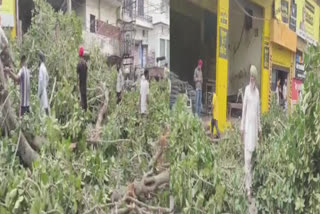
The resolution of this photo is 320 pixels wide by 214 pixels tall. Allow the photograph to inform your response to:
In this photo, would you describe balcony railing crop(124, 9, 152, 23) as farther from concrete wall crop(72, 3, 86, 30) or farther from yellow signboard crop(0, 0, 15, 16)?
yellow signboard crop(0, 0, 15, 16)

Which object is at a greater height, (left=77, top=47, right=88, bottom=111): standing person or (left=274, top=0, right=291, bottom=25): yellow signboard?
(left=274, top=0, right=291, bottom=25): yellow signboard

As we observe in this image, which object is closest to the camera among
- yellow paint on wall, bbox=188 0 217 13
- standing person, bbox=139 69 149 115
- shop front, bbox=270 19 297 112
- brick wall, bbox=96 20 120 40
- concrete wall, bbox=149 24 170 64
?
yellow paint on wall, bbox=188 0 217 13

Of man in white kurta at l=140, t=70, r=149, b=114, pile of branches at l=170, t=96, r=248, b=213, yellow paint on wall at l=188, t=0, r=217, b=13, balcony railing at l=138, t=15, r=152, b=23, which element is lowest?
pile of branches at l=170, t=96, r=248, b=213

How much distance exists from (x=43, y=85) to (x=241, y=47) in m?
0.91

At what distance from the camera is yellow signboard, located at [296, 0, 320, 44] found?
1.32 m


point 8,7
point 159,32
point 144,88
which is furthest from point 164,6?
point 8,7

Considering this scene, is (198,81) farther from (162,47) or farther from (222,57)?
(162,47)

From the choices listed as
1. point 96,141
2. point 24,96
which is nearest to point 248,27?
point 24,96

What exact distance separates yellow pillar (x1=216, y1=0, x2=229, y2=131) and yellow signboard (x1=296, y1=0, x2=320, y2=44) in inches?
11.5

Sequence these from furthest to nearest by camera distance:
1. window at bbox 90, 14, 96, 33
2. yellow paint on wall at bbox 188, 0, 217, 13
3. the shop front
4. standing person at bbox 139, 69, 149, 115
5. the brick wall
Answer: window at bbox 90, 14, 96, 33
the brick wall
standing person at bbox 139, 69, 149, 115
the shop front
yellow paint on wall at bbox 188, 0, 217, 13

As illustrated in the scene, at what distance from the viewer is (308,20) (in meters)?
1.35

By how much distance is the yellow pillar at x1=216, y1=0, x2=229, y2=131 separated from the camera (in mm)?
1183

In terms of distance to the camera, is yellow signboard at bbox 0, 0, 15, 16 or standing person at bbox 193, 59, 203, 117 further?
yellow signboard at bbox 0, 0, 15, 16

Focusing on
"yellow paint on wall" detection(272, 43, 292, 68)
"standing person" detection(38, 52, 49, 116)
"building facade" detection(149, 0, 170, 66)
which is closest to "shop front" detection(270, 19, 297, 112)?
"yellow paint on wall" detection(272, 43, 292, 68)
